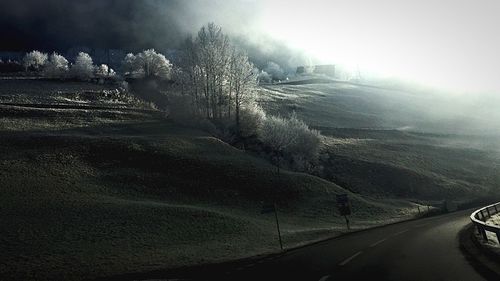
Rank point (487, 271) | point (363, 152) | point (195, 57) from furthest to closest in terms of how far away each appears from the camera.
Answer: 1. point (195, 57)
2. point (363, 152)
3. point (487, 271)

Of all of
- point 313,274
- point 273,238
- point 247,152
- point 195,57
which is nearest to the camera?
point 313,274

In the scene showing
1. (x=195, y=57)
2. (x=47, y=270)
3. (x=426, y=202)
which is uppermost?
(x=195, y=57)

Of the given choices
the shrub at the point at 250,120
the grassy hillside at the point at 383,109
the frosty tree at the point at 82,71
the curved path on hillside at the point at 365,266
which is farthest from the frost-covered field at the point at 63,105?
the curved path on hillside at the point at 365,266

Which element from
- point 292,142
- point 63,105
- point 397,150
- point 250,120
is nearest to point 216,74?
point 250,120

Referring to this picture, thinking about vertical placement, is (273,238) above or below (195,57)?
below

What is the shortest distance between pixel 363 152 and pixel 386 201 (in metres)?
21.6

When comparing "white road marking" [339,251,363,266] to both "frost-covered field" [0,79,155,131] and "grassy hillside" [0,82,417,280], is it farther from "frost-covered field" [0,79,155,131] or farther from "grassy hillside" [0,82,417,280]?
"frost-covered field" [0,79,155,131]

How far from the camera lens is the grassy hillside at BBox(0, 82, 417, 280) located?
88.4ft

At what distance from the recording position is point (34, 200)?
37250 millimetres

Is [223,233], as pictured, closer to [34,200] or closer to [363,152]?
[34,200]

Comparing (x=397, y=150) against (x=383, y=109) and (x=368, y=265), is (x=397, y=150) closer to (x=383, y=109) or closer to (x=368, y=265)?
(x=383, y=109)

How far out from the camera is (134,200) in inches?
1649

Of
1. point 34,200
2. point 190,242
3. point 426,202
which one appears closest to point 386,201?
point 426,202

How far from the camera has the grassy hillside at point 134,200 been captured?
26953 millimetres
